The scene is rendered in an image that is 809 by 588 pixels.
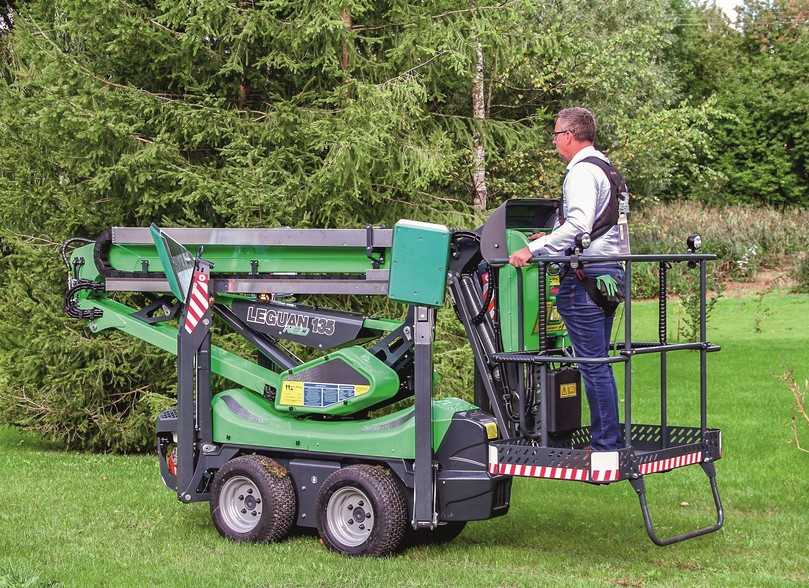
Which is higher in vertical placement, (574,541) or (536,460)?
(536,460)

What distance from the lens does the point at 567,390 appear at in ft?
25.3

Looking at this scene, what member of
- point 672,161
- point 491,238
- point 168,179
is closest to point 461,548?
point 491,238

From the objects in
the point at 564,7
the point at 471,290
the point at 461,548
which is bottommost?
the point at 461,548

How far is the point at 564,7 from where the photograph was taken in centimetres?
3269

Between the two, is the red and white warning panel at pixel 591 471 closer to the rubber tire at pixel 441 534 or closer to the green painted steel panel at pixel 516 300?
the green painted steel panel at pixel 516 300

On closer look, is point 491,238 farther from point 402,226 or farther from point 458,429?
point 458,429

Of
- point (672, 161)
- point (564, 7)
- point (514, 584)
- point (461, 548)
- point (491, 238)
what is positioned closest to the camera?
point (514, 584)

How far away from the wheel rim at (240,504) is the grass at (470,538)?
0.17 metres

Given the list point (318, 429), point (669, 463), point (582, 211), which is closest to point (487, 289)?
point (582, 211)

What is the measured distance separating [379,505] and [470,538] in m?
1.05

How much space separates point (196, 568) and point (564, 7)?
88.9ft

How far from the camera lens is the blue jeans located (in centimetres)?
750

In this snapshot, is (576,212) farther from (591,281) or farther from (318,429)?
(318,429)

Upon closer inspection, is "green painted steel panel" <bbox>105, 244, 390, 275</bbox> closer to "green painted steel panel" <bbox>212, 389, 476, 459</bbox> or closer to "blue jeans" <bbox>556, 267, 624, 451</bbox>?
"green painted steel panel" <bbox>212, 389, 476, 459</bbox>
